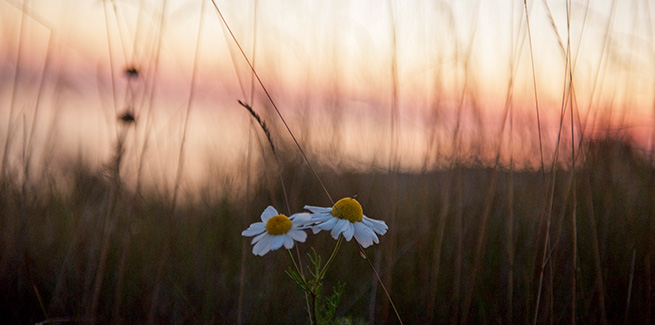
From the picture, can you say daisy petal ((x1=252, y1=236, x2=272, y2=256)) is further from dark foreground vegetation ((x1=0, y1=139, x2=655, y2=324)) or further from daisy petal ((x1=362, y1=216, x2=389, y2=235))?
dark foreground vegetation ((x1=0, y1=139, x2=655, y2=324))

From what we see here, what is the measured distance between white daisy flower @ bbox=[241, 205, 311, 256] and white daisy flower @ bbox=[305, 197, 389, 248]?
2cm

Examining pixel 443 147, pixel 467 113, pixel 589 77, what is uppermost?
pixel 589 77

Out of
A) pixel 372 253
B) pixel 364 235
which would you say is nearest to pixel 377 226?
pixel 364 235

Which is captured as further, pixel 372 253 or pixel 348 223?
pixel 372 253

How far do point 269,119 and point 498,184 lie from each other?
902 mm

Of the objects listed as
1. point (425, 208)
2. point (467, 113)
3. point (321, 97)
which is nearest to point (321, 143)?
point (321, 97)

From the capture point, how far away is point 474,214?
1643 mm

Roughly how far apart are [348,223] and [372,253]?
97 cm

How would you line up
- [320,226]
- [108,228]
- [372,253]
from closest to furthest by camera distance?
1. [320,226]
2. [108,228]
3. [372,253]

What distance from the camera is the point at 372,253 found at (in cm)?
163

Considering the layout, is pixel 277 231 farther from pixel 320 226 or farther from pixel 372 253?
pixel 372 253

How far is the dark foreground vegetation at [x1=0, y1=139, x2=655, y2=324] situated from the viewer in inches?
47.0

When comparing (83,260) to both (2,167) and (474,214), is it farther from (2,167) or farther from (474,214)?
(474,214)

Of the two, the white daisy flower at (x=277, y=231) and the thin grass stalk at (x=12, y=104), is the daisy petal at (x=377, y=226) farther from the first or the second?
the thin grass stalk at (x=12, y=104)
